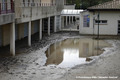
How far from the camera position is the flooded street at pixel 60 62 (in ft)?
46.6

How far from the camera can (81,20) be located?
34.2 metres

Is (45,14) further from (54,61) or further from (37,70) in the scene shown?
(37,70)

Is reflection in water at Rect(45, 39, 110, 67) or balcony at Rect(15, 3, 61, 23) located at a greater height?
balcony at Rect(15, 3, 61, 23)

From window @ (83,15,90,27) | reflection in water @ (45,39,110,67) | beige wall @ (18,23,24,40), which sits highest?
window @ (83,15,90,27)

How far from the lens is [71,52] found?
21.9m

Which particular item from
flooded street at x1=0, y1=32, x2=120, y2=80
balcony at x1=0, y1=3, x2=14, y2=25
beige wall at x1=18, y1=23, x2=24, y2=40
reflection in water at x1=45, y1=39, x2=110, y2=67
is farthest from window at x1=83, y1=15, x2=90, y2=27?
balcony at x1=0, y1=3, x2=14, y2=25

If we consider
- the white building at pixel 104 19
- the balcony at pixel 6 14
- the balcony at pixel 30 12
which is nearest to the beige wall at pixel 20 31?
the balcony at pixel 30 12

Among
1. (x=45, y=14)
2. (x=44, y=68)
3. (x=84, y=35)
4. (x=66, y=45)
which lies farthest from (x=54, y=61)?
(x=84, y=35)

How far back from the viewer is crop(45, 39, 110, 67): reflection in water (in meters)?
18.2

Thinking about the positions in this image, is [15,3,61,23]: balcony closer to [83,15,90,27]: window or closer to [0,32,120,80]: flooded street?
[0,32,120,80]: flooded street

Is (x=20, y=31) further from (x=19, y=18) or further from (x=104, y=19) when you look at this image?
(x=104, y=19)

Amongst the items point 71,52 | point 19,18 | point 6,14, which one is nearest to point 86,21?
point 71,52

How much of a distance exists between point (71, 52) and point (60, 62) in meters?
4.17

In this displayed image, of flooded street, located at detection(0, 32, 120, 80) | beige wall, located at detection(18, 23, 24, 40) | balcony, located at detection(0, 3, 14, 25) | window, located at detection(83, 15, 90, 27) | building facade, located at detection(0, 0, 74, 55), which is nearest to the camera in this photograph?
flooded street, located at detection(0, 32, 120, 80)
